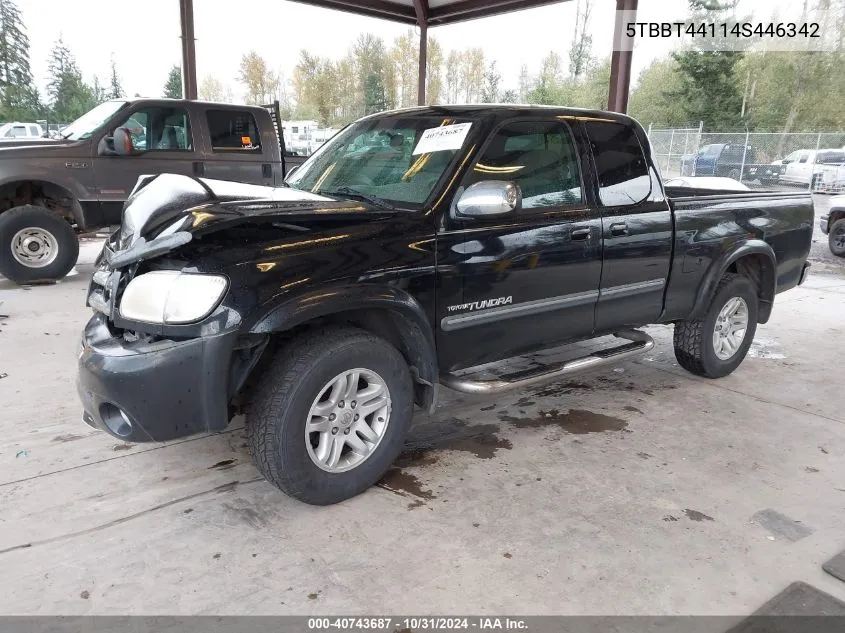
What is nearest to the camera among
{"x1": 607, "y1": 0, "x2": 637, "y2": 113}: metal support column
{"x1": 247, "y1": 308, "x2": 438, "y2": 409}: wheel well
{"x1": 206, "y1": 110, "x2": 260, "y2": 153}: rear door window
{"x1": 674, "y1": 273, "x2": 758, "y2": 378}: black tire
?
{"x1": 247, "y1": 308, "x2": 438, "y2": 409}: wheel well

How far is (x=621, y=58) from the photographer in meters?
10.5

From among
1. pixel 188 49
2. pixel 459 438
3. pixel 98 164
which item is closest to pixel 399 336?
pixel 459 438

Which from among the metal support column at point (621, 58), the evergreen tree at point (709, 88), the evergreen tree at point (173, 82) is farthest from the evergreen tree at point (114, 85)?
the evergreen tree at point (709, 88)

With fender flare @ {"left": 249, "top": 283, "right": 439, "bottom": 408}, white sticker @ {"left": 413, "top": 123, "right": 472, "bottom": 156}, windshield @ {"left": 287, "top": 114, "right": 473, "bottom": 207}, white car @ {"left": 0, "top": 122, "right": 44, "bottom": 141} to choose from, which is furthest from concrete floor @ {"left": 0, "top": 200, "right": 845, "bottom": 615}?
white car @ {"left": 0, "top": 122, "right": 44, "bottom": 141}

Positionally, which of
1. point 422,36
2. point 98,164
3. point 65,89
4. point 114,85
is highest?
point 422,36

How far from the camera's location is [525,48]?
2362 centimetres

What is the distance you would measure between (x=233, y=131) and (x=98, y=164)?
1616 millimetres

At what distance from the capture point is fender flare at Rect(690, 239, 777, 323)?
430 cm

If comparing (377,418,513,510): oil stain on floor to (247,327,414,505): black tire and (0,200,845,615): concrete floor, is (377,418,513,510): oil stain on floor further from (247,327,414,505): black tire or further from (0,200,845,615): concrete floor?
(247,327,414,505): black tire

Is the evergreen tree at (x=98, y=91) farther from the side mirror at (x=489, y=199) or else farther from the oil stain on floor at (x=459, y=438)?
the side mirror at (x=489, y=199)

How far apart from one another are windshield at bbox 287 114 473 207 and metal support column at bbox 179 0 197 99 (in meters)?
8.05

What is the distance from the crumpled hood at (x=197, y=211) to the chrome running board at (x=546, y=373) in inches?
37.0

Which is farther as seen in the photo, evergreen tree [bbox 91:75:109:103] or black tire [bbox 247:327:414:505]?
evergreen tree [bbox 91:75:109:103]

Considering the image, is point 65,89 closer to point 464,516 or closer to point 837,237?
point 464,516
